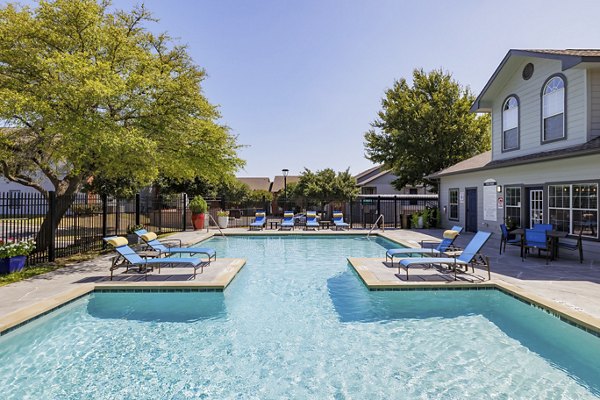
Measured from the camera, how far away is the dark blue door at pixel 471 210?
16.5m

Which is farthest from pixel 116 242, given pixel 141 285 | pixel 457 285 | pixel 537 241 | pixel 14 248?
pixel 537 241

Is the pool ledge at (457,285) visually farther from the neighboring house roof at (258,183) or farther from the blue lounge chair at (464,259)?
the neighboring house roof at (258,183)

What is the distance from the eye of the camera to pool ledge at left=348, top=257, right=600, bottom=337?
518cm

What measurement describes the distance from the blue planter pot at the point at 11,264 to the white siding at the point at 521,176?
51.0 ft

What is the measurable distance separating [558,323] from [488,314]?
1.10m

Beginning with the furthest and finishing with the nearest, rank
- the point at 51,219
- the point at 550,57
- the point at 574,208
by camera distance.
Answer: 1. the point at 550,57
2. the point at 574,208
3. the point at 51,219

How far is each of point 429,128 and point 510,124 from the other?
976cm

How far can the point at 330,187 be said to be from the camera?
2920 centimetres

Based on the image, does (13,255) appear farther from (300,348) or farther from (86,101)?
(300,348)

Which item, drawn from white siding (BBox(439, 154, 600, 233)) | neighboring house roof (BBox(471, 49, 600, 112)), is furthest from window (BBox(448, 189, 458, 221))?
neighboring house roof (BBox(471, 49, 600, 112))

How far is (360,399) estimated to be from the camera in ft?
12.3

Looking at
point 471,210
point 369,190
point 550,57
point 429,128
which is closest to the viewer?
point 550,57

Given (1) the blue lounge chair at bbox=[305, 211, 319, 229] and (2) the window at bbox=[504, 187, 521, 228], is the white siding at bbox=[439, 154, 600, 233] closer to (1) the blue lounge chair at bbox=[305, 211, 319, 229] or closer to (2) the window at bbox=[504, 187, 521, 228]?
(2) the window at bbox=[504, 187, 521, 228]

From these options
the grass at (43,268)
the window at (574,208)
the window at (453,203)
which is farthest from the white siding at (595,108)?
the grass at (43,268)
